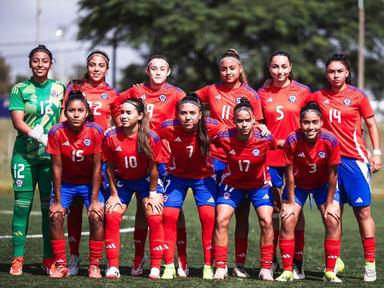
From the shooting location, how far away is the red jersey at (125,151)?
25.2 ft

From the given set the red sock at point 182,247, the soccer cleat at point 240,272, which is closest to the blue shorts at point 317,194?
the soccer cleat at point 240,272

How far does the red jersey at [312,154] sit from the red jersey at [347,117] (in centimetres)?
31

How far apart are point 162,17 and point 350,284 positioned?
2507cm

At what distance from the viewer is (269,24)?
103 ft

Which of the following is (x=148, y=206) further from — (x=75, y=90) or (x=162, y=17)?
(x=162, y=17)

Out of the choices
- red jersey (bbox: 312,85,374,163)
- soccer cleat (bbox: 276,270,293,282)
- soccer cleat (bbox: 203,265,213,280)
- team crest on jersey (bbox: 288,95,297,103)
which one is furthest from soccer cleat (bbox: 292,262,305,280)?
team crest on jersey (bbox: 288,95,297,103)

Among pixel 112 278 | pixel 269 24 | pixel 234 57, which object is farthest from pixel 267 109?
pixel 269 24

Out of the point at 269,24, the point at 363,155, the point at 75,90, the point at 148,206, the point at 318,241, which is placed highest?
the point at 269,24

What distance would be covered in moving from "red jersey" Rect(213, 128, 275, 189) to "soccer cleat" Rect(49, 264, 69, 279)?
1743mm

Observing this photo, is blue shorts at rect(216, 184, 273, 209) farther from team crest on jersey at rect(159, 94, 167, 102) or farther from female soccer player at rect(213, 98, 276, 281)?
team crest on jersey at rect(159, 94, 167, 102)

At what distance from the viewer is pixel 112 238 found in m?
7.72

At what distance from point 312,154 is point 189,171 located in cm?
120

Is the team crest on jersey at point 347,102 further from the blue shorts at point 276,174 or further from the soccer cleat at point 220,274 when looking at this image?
the soccer cleat at point 220,274

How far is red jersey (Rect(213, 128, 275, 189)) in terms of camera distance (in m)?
7.78
